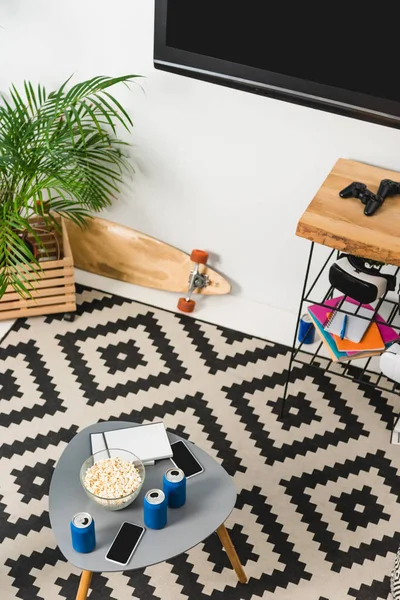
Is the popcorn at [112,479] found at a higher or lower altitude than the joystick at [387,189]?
lower

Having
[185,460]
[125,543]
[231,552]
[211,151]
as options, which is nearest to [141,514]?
[125,543]

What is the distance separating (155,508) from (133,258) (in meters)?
1.46

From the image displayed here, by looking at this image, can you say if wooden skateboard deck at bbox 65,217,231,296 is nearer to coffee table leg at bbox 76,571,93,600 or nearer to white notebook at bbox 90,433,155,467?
white notebook at bbox 90,433,155,467

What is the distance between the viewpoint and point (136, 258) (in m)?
3.39

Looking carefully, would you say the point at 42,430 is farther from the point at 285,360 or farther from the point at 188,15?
the point at 188,15

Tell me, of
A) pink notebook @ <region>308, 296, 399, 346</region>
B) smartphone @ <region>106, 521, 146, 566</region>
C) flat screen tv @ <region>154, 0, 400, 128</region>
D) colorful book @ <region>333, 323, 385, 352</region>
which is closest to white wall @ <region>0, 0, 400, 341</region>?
flat screen tv @ <region>154, 0, 400, 128</region>

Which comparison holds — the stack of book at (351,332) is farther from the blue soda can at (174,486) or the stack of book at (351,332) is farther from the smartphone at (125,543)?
the smartphone at (125,543)

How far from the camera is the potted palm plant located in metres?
2.84

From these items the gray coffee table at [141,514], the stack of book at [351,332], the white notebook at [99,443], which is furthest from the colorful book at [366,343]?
the white notebook at [99,443]

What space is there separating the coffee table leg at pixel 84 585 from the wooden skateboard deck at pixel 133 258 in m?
1.41

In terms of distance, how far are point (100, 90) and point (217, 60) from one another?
474mm

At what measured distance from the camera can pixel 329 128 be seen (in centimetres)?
276

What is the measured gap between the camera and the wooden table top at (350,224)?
2.37m

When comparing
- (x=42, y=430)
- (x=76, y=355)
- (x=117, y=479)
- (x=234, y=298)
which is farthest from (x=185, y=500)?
(x=234, y=298)
